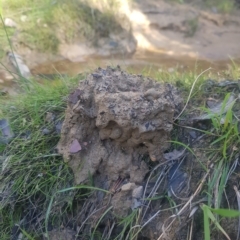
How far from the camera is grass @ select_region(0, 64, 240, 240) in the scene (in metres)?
1.50

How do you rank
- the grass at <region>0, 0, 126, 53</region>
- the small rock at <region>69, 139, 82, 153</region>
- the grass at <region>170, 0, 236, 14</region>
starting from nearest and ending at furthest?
the small rock at <region>69, 139, 82, 153</region> → the grass at <region>0, 0, 126, 53</region> → the grass at <region>170, 0, 236, 14</region>

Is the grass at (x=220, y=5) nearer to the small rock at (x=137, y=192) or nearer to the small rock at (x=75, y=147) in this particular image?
the small rock at (x=75, y=147)

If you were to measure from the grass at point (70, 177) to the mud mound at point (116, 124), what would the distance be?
6 cm

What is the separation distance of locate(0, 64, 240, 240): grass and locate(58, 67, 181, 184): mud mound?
6 cm

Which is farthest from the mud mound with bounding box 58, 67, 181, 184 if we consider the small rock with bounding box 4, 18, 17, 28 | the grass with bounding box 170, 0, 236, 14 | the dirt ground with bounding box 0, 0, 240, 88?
the grass with bounding box 170, 0, 236, 14

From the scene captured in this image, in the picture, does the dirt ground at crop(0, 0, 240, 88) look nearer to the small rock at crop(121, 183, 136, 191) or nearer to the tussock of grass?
the tussock of grass

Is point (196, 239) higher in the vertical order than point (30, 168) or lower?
lower

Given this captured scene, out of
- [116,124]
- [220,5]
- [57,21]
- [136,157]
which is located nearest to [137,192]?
[136,157]

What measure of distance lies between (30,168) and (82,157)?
0.23m

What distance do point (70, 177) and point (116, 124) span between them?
30 centimetres

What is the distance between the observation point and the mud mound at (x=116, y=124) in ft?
5.10

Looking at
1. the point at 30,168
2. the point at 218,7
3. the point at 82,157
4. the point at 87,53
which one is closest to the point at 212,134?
the point at 82,157

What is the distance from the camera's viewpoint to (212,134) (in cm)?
163

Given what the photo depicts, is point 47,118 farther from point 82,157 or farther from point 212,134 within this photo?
point 212,134
